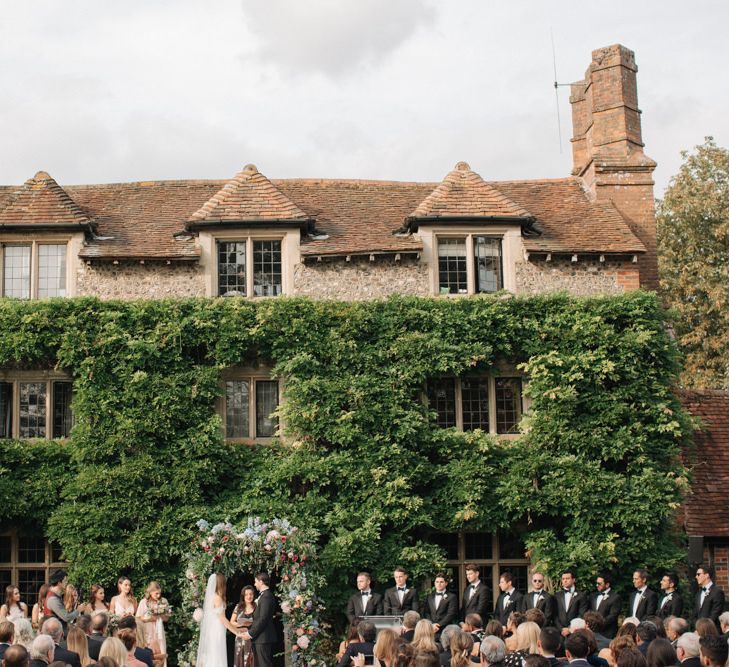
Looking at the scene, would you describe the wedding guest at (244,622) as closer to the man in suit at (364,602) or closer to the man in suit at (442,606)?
the man in suit at (364,602)

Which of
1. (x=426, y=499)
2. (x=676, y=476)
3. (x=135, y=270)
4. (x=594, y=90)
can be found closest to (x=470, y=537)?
(x=426, y=499)

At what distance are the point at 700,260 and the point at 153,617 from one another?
23.0 metres

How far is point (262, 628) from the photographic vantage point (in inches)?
677

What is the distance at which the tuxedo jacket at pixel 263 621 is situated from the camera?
56.2ft

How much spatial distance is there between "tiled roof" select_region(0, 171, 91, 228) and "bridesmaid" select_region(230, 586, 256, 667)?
8.72 metres

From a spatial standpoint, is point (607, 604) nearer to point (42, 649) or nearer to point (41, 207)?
point (42, 649)

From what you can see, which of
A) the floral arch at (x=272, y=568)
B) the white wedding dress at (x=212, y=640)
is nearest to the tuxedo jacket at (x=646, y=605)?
the floral arch at (x=272, y=568)

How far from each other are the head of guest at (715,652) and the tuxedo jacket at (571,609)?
864 centimetres

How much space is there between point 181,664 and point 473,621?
20.0ft

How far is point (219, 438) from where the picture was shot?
66.2 ft

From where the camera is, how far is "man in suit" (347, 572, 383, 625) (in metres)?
18.1

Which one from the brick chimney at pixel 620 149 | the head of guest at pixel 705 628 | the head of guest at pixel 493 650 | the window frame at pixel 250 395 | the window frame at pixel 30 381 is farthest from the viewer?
the brick chimney at pixel 620 149

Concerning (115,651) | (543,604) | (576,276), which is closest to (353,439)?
(543,604)

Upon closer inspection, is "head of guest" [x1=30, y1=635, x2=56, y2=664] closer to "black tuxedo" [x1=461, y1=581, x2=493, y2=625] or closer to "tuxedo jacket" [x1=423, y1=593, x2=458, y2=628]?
"tuxedo jacket" [x1=423, y1=593, x2=458, y2=628]
